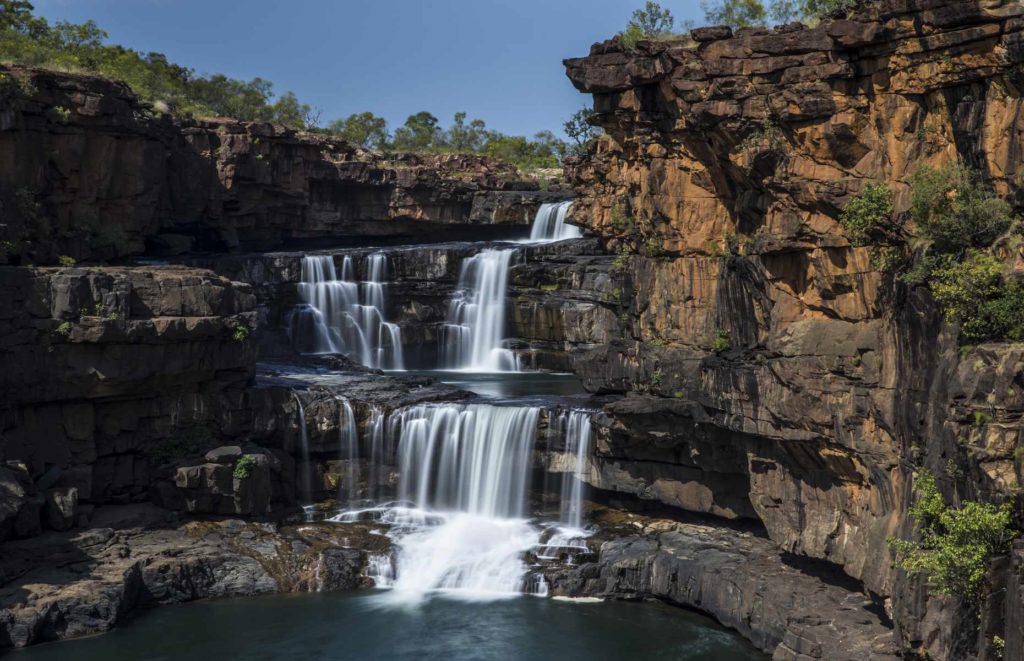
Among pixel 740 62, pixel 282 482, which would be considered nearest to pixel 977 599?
pixel 740 62

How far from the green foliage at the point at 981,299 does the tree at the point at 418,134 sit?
6359 centimetres

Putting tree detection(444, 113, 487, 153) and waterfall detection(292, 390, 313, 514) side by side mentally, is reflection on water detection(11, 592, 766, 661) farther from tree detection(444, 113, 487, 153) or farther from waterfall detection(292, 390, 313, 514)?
tree detection(444, 113, 487, 153)

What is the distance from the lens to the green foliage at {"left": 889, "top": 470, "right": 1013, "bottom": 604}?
16562 mm

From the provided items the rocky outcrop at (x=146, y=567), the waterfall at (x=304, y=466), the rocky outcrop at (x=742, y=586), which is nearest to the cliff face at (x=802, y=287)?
the rocky outcrop at (x=742, y=586)

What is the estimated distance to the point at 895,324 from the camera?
20.9 meters

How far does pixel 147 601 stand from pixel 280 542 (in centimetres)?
381

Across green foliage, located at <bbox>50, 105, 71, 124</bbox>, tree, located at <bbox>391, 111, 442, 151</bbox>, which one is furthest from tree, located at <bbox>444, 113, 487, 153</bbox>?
green foliage, located at <bbox>50, 105, 71, 124</bbox>

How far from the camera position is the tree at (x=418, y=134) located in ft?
273

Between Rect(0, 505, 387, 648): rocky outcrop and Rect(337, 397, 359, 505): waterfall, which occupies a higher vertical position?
Rect(337, 397, 359, 505): waterfall

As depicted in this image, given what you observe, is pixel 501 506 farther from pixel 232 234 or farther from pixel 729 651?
pixel 232 234

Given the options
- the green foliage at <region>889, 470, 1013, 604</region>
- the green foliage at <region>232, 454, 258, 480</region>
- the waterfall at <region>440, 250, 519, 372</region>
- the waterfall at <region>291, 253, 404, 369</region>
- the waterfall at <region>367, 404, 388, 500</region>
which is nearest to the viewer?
the green foliage at <region>889, 470, 1013, 604</region>

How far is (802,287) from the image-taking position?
24422mm

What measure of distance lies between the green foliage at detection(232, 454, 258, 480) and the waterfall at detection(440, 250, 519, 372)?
1613 centimetres

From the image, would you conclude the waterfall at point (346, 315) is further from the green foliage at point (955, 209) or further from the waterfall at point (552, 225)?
the green foliage at point (955, 209)
